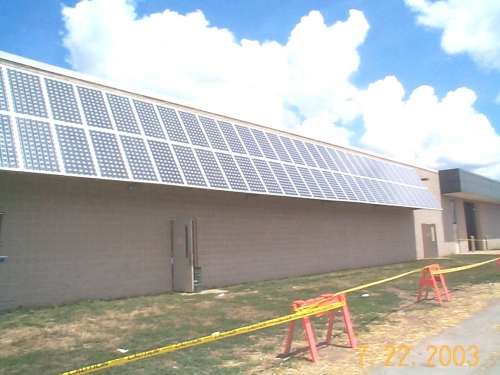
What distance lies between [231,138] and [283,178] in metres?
2.26

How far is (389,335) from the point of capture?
7.62m

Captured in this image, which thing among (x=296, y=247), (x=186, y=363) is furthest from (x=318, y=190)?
(x=186, y=363)

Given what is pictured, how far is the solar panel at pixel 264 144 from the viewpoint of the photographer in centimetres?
1616

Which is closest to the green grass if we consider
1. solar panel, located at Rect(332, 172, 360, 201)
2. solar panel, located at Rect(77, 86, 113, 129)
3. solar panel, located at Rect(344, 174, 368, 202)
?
solar panel, located at Rect(77, 86, 113, 129)

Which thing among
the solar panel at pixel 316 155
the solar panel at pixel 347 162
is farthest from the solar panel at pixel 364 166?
the solar panel at pixel 316 155

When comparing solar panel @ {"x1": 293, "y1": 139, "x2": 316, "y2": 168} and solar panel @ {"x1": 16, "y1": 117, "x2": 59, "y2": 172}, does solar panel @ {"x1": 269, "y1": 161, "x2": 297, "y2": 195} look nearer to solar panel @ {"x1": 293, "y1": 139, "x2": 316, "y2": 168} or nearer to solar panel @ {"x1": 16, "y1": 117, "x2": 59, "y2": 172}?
solar panel @ {"x1": 293, "y1": 139, "x2": 316, "y2": 168}

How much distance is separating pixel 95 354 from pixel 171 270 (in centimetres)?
661

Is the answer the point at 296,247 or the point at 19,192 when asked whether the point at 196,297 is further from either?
the point at 296,247

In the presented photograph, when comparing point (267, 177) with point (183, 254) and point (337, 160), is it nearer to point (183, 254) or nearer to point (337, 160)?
point (183, 254)

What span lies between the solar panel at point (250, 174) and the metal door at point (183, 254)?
2185mm

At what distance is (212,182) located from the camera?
12.7 metres

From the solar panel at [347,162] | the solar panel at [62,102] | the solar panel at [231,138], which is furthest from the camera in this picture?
the solar panel at [347,162]

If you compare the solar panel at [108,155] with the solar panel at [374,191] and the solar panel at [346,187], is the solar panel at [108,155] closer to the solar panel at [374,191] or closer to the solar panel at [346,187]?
the solar panel at [346,187]

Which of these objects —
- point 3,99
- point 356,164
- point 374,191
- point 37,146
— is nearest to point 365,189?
point 374,191
